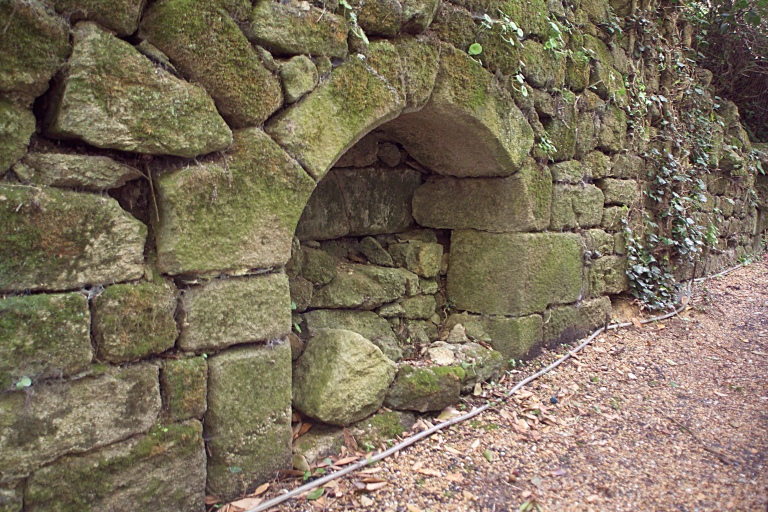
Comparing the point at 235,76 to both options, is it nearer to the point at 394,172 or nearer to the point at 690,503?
the point at 394,172

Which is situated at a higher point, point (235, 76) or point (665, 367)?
point (235, 76)

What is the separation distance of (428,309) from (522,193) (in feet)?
3.15

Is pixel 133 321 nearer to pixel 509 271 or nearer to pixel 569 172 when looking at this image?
pixel 509 271

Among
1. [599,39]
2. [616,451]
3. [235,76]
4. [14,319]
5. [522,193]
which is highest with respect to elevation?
[599,39]

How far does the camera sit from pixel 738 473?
2352 mm

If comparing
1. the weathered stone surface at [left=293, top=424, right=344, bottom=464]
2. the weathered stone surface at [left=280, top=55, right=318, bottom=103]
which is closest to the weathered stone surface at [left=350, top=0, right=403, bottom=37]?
the weathered stone surface at [left=280, top=55, right=318, bottom=103]

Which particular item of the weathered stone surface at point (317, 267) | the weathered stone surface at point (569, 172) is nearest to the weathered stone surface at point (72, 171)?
the weathered stone surface at point (317, 267)

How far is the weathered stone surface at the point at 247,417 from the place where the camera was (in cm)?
192

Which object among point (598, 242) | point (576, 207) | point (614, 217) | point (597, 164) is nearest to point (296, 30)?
point (576, 207)

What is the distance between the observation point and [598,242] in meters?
4.09

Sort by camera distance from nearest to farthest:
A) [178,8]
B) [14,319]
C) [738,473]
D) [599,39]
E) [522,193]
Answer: [14,319] < [178,8] < [738,473] < [522,193] < [599,39]

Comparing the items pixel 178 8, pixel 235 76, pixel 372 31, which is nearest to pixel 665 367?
pixel 372 31

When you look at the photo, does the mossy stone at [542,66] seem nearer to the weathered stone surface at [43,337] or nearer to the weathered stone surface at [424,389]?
the weathered stone surface at [424,389]

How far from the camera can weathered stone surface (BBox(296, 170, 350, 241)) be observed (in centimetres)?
308
